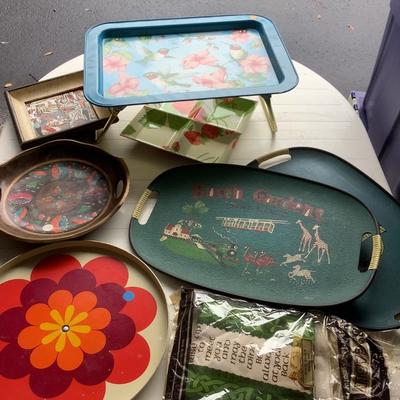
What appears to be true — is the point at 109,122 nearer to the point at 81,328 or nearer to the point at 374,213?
the point at 81,328

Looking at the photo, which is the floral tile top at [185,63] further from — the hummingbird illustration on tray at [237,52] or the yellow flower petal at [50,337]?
the yellow flower petal at [50,337]

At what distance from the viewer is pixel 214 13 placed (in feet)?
6.69

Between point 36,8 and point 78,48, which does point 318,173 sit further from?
point 36,8

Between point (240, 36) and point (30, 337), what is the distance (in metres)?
0.73

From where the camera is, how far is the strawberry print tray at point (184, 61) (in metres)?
0.86

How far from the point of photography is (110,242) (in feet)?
2.66

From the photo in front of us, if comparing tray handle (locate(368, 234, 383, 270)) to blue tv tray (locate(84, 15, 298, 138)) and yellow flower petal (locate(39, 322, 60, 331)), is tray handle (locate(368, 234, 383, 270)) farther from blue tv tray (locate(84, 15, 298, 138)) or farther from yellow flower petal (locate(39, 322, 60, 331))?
yellow flower petal (locate(39, 322, 60, 331))

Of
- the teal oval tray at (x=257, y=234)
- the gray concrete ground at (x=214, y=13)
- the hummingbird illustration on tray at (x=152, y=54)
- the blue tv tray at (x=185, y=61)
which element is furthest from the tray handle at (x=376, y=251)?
the gray concrete ground at (x=214, y=13)

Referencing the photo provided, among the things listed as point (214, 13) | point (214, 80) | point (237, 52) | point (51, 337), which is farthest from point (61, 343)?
point (214, 13)

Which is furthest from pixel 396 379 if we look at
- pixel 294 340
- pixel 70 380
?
pixel 70 380

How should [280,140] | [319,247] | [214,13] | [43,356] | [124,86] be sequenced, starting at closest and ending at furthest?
1. [43,356]
2. [319,247]
3. [124,86]
4. [280,140]
5. [214,13]

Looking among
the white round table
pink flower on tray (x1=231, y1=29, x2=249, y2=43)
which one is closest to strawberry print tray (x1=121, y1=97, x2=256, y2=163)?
the white round table

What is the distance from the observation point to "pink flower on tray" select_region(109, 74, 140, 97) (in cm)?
87

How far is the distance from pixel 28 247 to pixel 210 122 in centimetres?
44
